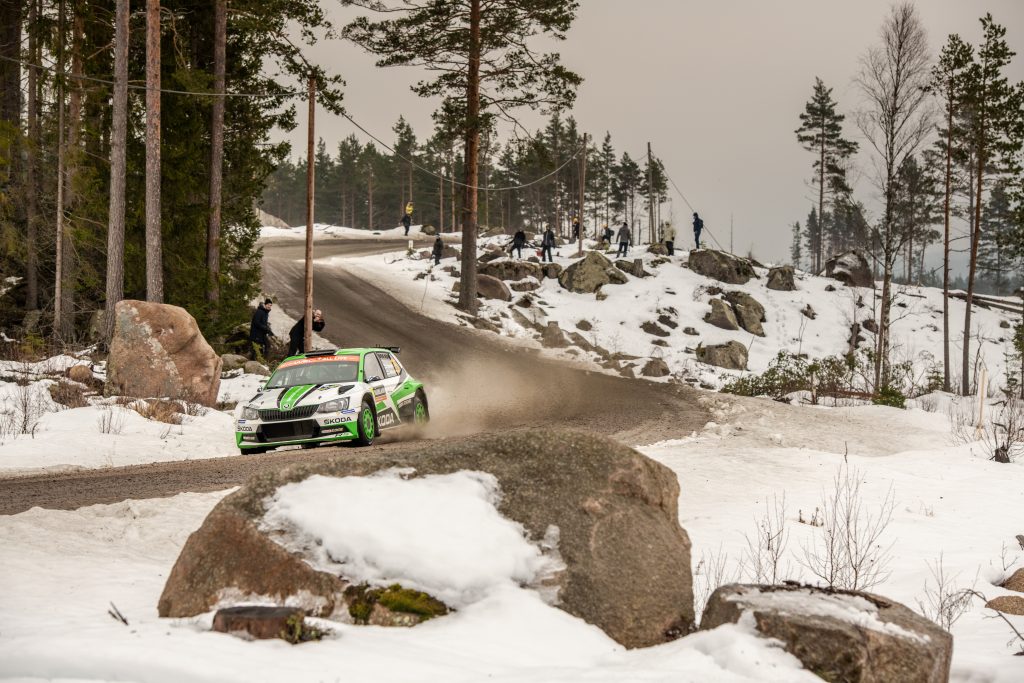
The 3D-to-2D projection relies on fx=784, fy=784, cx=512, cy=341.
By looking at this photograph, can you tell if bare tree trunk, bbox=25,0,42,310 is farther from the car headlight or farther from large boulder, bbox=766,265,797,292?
large boulder, bbox=766,265,797,292

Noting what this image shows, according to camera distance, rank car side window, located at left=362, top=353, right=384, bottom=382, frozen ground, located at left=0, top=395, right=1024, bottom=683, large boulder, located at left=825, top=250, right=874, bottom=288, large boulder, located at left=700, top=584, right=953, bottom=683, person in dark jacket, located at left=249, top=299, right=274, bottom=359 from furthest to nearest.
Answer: large boulder, located at left=825, top=250, right=874, bottom=288 < person in dark jacket, located at left=249, top=299, right=274, bottom=359 < car side window, located at left=362, top=353, right=384, bottom=382 < large boulder, located at left=700, top=584, right=953, bottom=683 < frozen ground, located at left=0, top=395, right=1024, bottom=683

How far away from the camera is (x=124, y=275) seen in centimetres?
2031

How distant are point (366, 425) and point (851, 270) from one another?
42.4m

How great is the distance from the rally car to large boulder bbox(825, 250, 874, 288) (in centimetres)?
4014

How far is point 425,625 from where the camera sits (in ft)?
14.8

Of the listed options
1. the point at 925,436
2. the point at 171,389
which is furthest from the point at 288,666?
the point at 925,436

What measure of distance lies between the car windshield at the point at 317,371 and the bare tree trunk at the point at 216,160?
31.6ft

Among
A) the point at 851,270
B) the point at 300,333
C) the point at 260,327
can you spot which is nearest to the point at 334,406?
the point at 300,333

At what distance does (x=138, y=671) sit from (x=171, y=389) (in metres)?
14.0

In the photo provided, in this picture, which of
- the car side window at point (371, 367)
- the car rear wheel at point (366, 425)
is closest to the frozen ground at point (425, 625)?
the car rear wheel at point (366, 425)

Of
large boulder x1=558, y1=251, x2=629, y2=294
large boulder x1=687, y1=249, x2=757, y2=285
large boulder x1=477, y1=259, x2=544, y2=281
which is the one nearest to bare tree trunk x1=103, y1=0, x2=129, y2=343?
large boulder x1=477, y1=259, x2=544, y2=281

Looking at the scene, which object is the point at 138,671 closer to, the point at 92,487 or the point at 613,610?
the point at 613,610

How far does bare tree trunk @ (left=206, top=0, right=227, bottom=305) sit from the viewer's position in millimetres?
21312

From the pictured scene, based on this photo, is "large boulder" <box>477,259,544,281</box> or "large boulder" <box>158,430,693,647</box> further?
"large boulder" <box>477,259,544,281</box>
